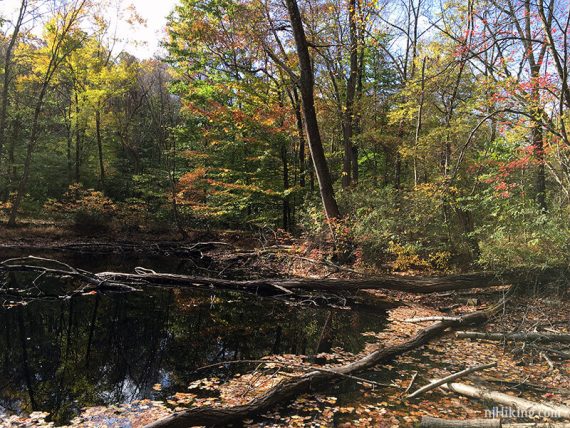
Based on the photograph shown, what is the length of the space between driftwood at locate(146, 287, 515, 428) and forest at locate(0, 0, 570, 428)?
23 mm

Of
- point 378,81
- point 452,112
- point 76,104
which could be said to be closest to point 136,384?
point 452,112

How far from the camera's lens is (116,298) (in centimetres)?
970

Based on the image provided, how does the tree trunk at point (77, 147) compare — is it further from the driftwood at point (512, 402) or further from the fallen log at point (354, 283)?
the driftwood at point (512, 402)

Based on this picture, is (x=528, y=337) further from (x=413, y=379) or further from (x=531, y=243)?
(x=413, y=379)

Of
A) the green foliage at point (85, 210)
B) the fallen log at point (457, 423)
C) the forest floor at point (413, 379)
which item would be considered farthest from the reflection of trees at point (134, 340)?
the green foliage at point (85, 210)

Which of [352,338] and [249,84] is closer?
[352,338]

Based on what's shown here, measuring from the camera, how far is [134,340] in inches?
275

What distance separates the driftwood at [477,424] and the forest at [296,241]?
0.03m

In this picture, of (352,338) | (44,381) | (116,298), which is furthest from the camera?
(116,298)

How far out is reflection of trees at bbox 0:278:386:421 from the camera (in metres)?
5.09

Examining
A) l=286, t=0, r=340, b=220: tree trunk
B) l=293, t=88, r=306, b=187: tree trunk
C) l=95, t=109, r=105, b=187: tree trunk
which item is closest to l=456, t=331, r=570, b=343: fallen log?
l=286, t=0, r=340, b=220: tree trunk

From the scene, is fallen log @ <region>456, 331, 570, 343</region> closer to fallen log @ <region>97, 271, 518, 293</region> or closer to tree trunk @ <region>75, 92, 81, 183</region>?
fallen log @ <region>97, 271, 518, 293</region>

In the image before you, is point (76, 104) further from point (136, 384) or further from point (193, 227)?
point (136, 384)

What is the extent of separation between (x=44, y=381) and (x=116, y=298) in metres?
4.58
